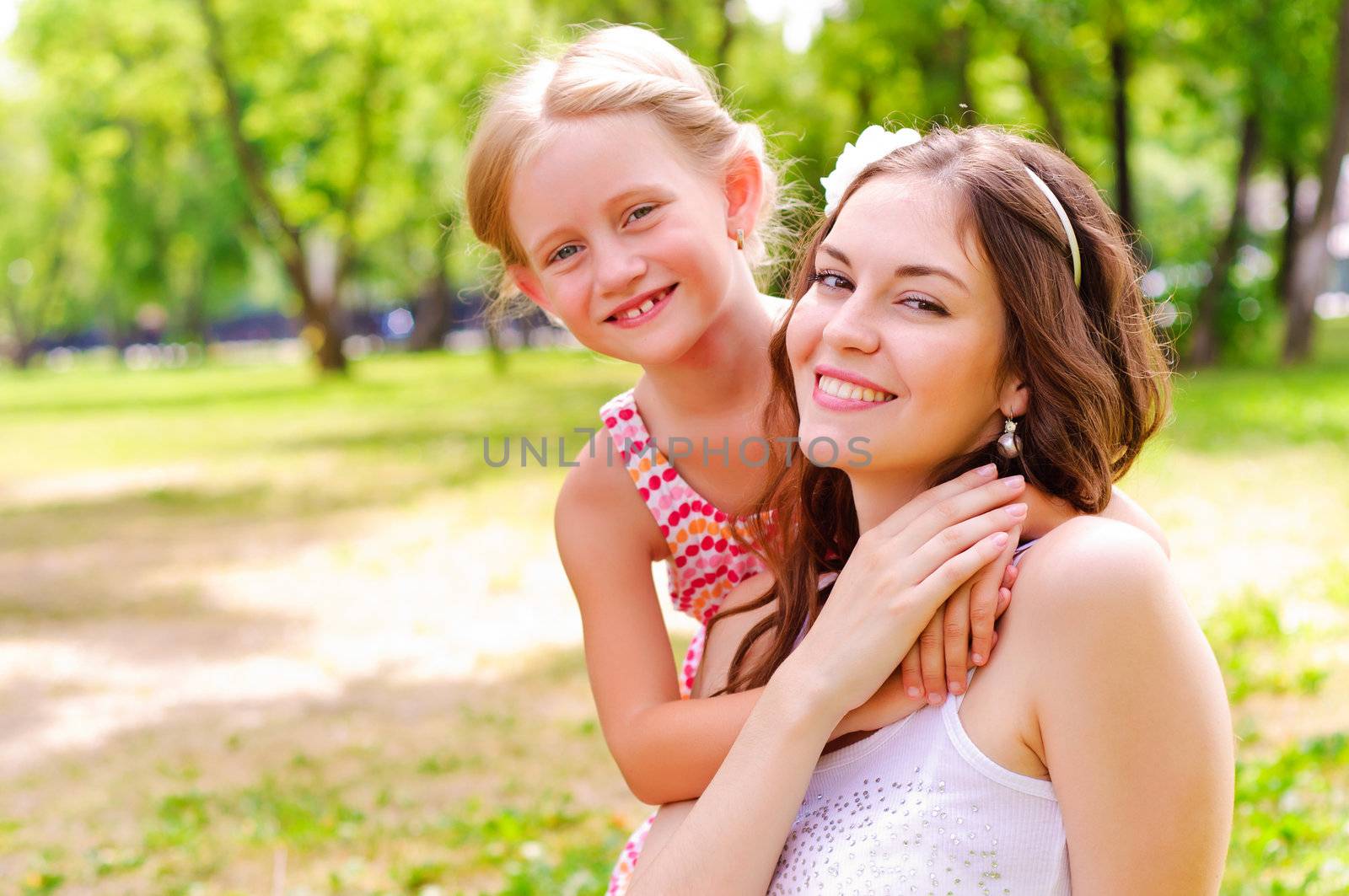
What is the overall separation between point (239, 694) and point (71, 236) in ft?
172

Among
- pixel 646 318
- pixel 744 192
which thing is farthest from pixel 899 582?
pixel 744 192

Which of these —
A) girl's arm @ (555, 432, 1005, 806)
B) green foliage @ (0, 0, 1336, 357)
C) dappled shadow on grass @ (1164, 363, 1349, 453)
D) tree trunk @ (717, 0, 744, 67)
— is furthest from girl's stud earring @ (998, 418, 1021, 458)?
tree trunk @ (717, 0, 744, 67)

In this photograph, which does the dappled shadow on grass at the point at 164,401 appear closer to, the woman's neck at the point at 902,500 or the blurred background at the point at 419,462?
the blurred background at the point at 419,462

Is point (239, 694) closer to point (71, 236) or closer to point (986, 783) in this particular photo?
point (986, 783)

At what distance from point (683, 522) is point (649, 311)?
0.45 metres

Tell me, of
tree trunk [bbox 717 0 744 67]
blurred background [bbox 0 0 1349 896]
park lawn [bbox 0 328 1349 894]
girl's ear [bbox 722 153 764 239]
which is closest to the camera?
girl's ear [bbox 722 153 764 239]

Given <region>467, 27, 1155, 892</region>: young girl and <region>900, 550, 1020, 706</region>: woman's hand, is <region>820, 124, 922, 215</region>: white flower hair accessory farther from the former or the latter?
<region>900, 550, 1020, 706</region>: woman's hand

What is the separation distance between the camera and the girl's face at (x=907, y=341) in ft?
5.82

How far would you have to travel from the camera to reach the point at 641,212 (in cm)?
242

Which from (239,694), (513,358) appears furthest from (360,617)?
(513,358)

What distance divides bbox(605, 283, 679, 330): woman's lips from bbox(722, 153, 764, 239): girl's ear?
290 mm

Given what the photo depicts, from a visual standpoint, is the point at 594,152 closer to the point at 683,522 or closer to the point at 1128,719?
the point at 683,522

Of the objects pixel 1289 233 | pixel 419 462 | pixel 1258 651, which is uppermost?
pixel 1258 651

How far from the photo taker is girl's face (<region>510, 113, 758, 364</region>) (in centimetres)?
237
